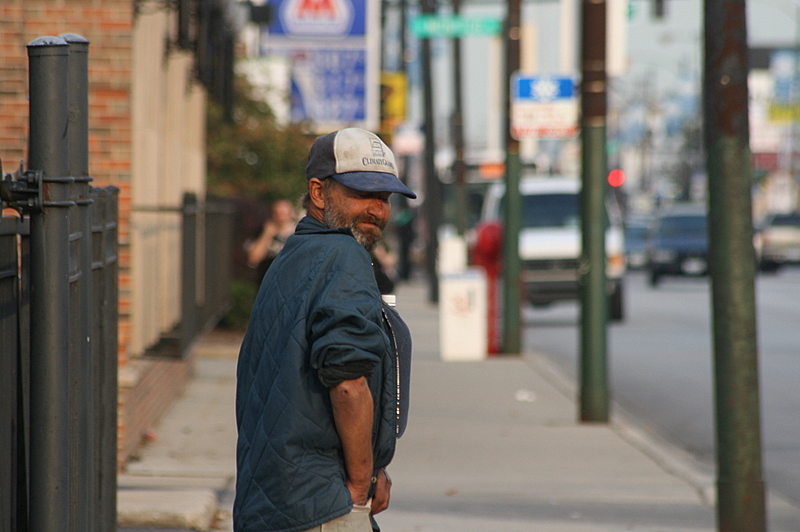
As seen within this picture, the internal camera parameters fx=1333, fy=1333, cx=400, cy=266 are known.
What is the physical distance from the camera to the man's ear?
3662 millimetres

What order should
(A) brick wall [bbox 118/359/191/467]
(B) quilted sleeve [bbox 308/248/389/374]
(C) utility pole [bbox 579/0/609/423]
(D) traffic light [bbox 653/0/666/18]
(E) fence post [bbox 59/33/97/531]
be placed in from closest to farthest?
1. (B) quilted sleeve [bbox 308/248/389/374]
2. (E) fence post [bbox 59/33/97/531]
3. (A) brick wall [bbox 118/359/191/467]
4. (C) utility pole [bbox 579/0/609/423]
5. (D) traffic light [bbox 653/0/666/18]

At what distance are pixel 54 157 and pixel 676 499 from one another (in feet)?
16.5

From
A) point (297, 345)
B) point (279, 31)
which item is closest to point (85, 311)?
point (297, 345)

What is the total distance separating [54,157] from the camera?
11.8 ft

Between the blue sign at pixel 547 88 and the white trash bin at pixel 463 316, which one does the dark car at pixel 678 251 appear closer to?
the white trash bin at pixel 463 316

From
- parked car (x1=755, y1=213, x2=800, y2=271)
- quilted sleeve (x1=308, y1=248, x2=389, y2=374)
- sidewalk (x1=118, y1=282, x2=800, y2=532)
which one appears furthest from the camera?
parked car (x1=755, y1=213, x2=800, y2=271)

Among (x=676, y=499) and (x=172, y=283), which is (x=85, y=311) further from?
(x=172, y=283)

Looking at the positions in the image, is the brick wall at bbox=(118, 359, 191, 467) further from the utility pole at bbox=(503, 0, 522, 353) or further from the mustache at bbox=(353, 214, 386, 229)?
the utility pole at bbox=(503, 0, 522, 353)

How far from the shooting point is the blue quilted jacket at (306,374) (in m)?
3.38

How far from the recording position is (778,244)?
39500 millimetres

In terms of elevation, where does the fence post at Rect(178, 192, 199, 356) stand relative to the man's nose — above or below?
below

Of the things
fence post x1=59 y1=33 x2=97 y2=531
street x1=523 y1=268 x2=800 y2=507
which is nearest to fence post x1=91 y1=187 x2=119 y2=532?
fence post x1=59 y1=33 x2=97 y2=531

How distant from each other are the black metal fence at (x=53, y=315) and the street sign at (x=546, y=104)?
29.5 feet

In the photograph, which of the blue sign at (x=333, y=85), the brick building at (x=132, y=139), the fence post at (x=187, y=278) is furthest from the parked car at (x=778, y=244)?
the fence post at (x=187, y=278)
